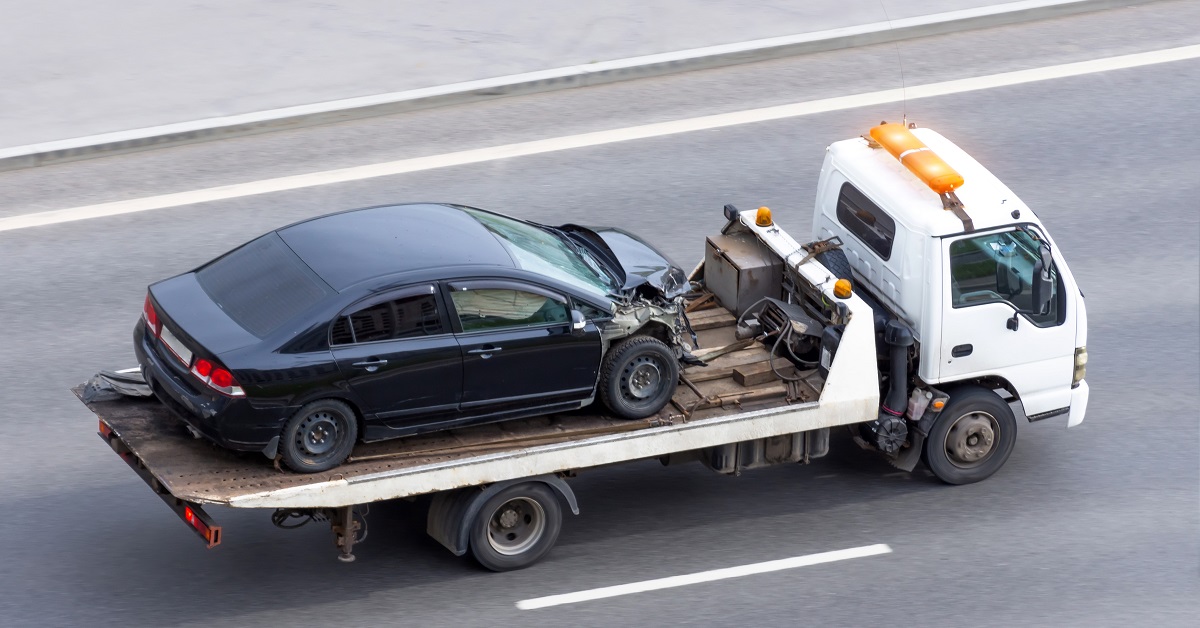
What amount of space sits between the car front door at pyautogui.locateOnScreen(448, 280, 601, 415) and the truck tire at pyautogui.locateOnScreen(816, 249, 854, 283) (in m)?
2.21

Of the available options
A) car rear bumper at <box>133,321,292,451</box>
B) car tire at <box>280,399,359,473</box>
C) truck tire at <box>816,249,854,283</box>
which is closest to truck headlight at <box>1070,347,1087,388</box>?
truck tire at <box>816,249,854,283</box>

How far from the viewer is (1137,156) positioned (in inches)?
615

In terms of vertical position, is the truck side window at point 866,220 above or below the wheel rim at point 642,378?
above

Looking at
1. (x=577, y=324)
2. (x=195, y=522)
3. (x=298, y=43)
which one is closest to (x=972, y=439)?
(x=577, y=324)

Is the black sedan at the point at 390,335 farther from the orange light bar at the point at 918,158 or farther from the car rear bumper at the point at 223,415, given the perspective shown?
the orange light bar at the point at 918,158

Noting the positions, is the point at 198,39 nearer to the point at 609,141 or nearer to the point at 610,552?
the point at 609,141

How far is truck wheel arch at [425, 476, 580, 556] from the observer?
9531mm

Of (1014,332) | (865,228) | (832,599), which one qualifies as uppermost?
(865,228)

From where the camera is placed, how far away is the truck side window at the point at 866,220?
10656mm

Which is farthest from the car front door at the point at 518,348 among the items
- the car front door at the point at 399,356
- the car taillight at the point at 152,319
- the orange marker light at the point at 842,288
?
the car taillight at the point at 152,319

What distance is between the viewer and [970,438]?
36.0 feet

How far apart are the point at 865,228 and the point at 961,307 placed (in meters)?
0.97

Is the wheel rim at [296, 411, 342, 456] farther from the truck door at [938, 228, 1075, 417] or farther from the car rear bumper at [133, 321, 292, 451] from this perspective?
the truck door at [938, 228, 1075, 417]

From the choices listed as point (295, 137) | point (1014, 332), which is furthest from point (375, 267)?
point (295, 137)
